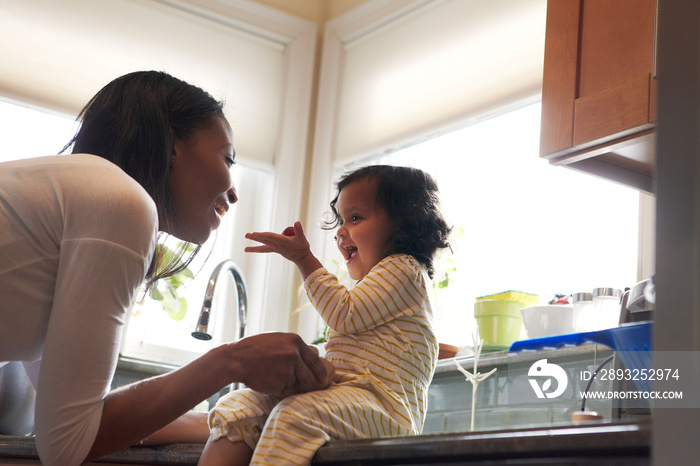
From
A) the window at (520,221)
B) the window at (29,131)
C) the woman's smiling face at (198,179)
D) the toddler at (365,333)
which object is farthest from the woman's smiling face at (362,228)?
the window at (29,131)

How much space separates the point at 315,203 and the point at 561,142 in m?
1.62

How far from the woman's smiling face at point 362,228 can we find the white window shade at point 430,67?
3.15 ft

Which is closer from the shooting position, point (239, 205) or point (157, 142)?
point (157, 142)

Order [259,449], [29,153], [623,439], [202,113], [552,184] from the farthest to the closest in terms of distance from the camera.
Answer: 1. [29,153]
2. [552,184]
3. [202,113]
4. [259,449]
5. [623,439]

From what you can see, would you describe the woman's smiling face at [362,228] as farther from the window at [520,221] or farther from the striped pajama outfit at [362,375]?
the window at [520,221]

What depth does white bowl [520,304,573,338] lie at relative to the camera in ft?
6.67

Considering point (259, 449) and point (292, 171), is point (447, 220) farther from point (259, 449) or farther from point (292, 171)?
point (292, 171)

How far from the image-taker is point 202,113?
1.44 meters

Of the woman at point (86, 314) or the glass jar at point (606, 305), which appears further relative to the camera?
the glass jar at point (606, 305)

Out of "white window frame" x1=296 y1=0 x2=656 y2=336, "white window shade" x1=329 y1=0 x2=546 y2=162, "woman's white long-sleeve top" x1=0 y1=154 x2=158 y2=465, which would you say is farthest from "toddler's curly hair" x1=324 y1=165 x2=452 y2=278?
"white window frame" x1=296 y1=0 x2=656 y2=336

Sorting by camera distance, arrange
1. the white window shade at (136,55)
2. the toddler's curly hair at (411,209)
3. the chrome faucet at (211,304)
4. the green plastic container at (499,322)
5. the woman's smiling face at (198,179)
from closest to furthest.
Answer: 1. the woman's smiling face at (198,179)
2. the toddler's curly hair at (411,209)
3. the chrome faucet at (211,304)
4. the green plastic container at (499,322)
5. the white window shade at (136,55)

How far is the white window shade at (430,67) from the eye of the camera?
2576 mm

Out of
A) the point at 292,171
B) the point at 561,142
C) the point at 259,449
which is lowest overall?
the point at 259,449

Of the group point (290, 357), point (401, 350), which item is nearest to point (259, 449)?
point (290, 357)
